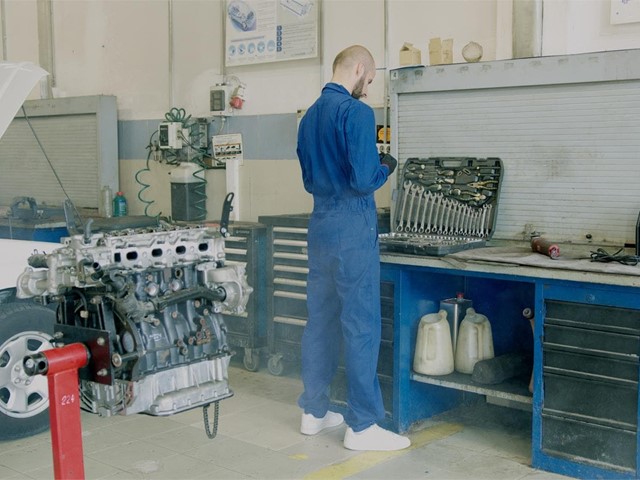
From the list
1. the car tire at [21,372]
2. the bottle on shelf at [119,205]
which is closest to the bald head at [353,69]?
the car tire at [21,372]

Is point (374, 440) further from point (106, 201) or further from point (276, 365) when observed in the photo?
point (106, 201)

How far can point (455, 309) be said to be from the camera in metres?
3.88

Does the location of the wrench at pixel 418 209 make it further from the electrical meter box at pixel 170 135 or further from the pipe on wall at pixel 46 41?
the pipe on wall at pixel 46 41

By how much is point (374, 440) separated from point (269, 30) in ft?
9.04

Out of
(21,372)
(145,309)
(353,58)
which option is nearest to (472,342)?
(353,58)

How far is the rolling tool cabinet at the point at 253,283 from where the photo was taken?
15.9 feet

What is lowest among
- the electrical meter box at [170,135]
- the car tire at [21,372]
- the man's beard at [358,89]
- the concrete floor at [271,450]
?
the concrete floor at [271,450]

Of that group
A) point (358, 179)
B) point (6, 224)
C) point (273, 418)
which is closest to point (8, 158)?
point (6, 224)

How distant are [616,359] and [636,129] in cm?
105

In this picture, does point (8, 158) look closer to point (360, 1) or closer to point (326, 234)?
point (360, 1)

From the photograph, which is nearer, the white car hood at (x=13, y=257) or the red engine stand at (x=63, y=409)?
the red engine stand at (x=63, y=409)

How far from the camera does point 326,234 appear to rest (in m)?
3.56

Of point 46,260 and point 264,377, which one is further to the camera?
point 264,377

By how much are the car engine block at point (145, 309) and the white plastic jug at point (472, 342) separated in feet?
4.58
